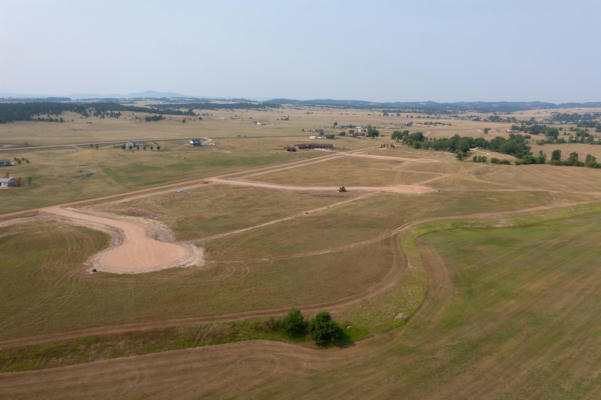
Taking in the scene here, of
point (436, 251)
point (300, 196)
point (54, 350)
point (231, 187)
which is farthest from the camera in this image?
point (231, 187)

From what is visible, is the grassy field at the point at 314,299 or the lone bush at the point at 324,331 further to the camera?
the lone bush at the point at 324,331

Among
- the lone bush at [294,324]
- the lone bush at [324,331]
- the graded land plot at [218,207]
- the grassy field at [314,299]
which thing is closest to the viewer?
the grassy field at [314,299]

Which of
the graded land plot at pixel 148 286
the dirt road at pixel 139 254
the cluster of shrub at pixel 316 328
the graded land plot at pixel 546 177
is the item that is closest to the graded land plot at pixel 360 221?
the graded land plot at pixel 148 286

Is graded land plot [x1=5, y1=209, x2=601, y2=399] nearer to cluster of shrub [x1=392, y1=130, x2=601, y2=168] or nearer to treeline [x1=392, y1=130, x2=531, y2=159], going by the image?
cluster of shrub [x1=392, y1=130, x2=601, y2=168]

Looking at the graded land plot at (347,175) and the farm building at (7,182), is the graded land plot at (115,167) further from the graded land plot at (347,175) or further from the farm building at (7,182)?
the graded land plot at (347,175)

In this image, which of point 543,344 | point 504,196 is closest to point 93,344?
point 543,344

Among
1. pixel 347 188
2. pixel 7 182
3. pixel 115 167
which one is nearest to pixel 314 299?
pixel 347 188

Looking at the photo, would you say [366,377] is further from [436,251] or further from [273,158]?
[273,158]
